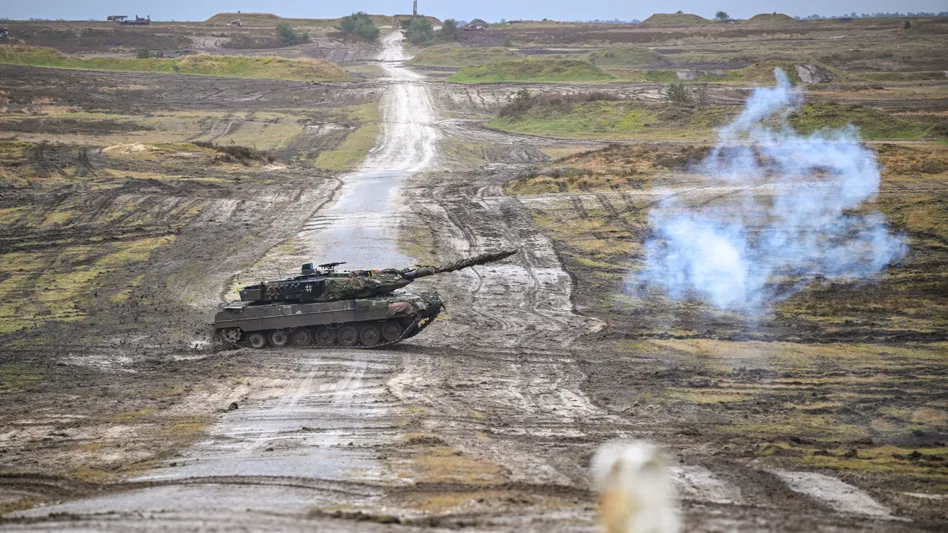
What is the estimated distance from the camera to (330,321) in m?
24.2

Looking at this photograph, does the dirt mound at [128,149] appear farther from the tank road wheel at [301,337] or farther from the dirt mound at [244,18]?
the dirt mound at [244,18]

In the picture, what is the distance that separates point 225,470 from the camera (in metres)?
15.0

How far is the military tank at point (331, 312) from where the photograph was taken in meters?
24.1

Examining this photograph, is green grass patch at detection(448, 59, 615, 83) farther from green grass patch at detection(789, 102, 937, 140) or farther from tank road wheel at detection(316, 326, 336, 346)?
tank road wheel at detection(316, 326, 336, 346)

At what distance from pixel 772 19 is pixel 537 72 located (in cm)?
7318

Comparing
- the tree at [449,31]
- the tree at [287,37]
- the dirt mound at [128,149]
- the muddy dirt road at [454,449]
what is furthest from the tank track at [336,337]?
the tree at [449,31]

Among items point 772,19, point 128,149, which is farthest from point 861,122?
point 772,19

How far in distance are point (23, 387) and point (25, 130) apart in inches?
1692

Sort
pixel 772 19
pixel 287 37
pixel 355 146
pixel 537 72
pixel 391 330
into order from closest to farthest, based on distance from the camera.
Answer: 1. pixel 391 330
2. pixel 355 146
3. pixel 537 72
4. pixel 287 37
5. pixel 772 19

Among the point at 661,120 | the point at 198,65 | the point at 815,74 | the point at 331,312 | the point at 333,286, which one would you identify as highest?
the point at 815,74

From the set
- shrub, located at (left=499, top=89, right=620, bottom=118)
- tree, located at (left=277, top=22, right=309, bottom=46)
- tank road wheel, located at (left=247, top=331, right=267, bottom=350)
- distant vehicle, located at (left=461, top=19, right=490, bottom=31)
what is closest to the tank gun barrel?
tank road wheel, located at (left=247, top=331, right=267, bottom=350)

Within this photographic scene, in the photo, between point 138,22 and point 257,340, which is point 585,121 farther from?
point 138,22

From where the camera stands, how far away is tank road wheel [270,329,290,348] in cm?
2481

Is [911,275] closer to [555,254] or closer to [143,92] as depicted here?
[555,254]
